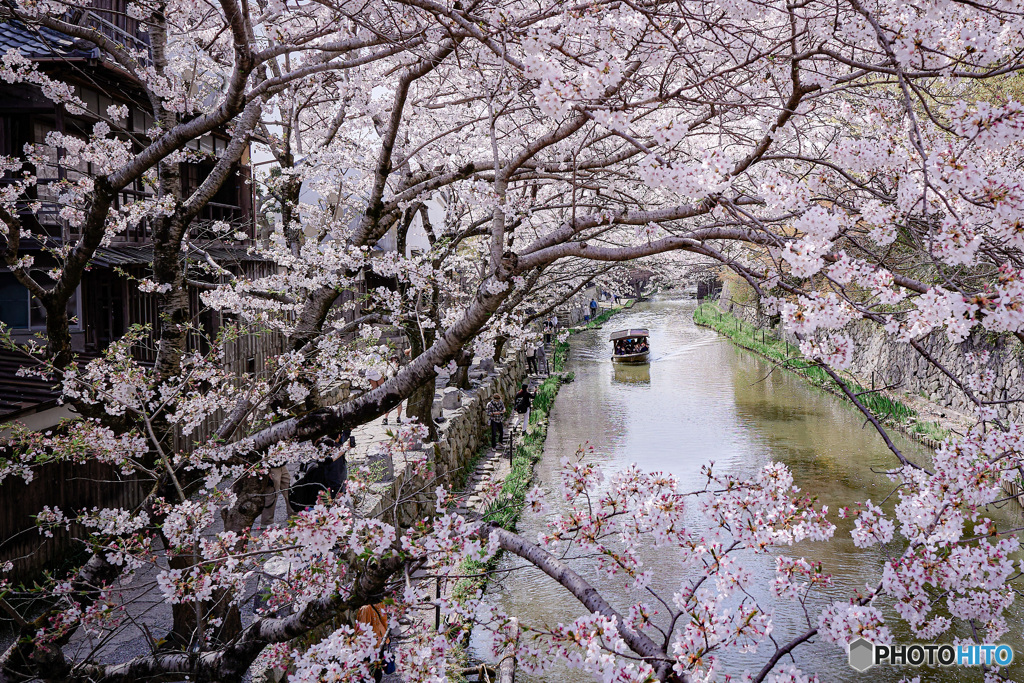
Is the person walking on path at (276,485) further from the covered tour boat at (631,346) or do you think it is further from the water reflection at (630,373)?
the covered tour boat at (631,346)

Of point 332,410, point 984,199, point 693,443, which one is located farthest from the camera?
point 693,443

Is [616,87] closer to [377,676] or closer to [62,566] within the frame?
[377,676]

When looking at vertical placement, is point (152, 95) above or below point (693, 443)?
above

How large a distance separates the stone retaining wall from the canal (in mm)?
1496

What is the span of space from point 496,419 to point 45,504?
8.24 metres

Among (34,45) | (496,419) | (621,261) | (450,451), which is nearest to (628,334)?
(496,419)

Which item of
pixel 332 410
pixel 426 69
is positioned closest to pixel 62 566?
pixel 332 410

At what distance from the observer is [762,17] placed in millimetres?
5559

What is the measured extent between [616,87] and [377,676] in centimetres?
494

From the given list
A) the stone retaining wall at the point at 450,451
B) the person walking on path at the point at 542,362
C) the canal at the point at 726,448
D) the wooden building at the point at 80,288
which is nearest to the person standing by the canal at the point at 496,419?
the stone retaining wall at the point at 450,451

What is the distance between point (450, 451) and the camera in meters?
10.9

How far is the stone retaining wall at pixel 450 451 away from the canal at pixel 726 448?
1496mm

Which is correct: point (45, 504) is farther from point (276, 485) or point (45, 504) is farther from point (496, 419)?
point (496, 419)

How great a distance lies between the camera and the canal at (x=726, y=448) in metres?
7.24
